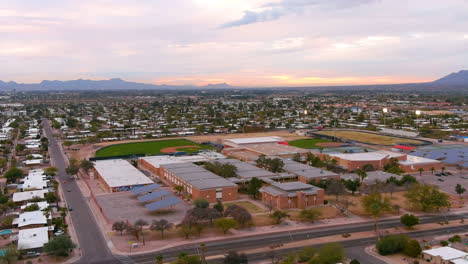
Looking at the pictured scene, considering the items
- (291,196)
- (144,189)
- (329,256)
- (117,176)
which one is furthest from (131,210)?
(329,256)

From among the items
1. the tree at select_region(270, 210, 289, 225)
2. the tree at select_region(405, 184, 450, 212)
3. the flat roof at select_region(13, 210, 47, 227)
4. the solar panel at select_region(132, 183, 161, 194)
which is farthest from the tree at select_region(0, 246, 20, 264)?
the tree at select_region(405, 184, 450, 212)

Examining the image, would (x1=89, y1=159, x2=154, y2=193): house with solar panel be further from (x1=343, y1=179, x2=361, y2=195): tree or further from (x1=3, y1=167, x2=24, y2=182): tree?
(x1=343, y1=179, x2=361, y2=195): tree

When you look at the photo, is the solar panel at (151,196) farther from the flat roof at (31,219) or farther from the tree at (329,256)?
the tree at (329,256)

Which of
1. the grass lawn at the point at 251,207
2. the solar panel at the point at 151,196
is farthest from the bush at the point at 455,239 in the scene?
the solar panel at the point at 151,196

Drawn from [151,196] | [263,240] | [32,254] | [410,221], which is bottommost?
[263,240]

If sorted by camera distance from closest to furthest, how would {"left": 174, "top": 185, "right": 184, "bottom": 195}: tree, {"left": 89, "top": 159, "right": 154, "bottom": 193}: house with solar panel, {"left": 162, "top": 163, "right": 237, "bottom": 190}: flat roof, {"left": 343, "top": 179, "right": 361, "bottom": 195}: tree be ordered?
1. {"left": 162, "top": 163, "right": 237, "bottom": 190}: flat roof
2. {"left": 174, "top": 185, "right": 184, "bottom": 195}: tree
3. {"left": 343, "top": 179, "right": 361, "bottom": 195}: tree
4. {"left": 89, "top": 159, "right": 154, "bottom": 193}: house with solar panel

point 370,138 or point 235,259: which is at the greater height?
point 235,259

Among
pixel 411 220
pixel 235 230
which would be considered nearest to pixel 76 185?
pixel 235 230

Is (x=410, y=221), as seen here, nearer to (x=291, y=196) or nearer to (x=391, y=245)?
(x=391, y=245)
